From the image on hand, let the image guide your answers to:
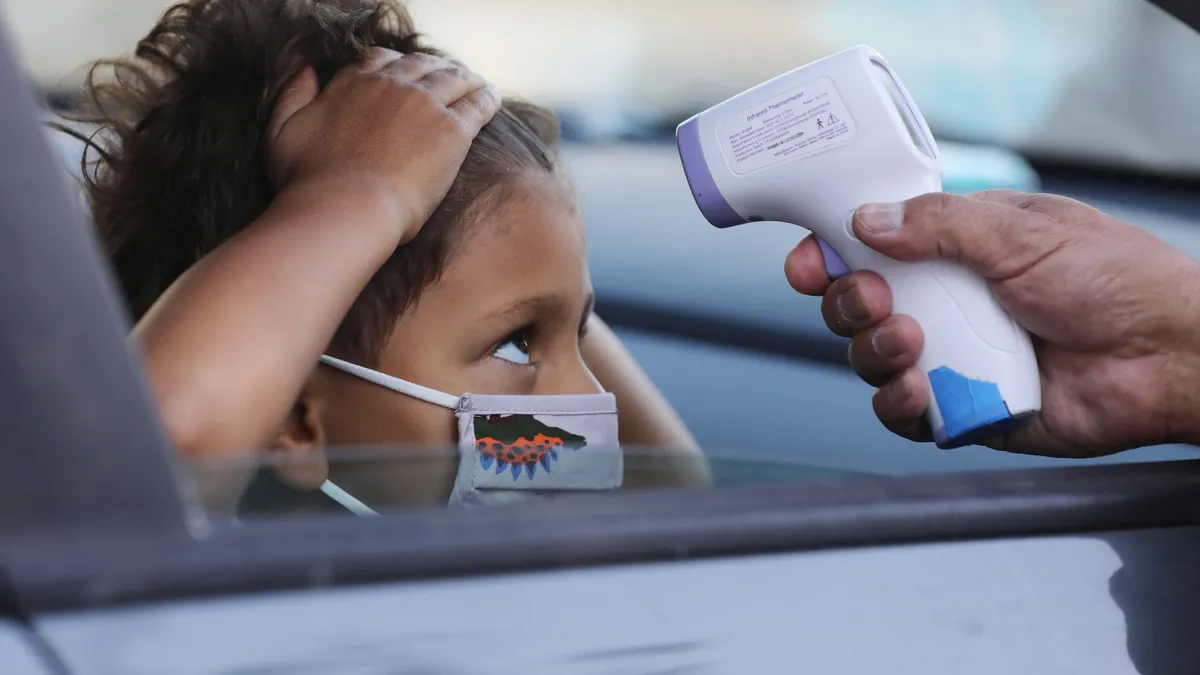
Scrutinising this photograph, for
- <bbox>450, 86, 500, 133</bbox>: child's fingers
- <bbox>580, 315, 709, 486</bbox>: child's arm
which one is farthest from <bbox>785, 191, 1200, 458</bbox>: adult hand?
<bbox>450, 86, 500, 133</bbox>: child's fingers

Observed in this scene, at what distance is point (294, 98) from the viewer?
155 cm

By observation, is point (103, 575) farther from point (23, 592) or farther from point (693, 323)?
point (693, 323)

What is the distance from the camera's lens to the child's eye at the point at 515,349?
1.61m

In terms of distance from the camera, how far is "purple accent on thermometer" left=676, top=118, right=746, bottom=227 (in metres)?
1.36

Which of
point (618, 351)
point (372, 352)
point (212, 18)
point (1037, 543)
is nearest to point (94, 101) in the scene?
point (212, 18)

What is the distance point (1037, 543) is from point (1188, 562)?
0.15m

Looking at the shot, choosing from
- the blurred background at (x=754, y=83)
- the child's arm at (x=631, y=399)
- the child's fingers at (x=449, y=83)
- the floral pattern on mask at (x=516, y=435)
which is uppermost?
the child's fingers at (x=449, y=83)

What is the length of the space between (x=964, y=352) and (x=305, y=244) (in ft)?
2.26

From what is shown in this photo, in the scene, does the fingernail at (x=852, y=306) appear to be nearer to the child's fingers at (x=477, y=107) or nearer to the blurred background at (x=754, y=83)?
the child's fingers at (x=477, y=107)

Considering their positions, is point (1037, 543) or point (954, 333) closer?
point (1037, 543)

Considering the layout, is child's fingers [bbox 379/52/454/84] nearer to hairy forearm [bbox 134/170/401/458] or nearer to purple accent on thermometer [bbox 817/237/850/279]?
hairy forearm [bbox 134/170/401/458]

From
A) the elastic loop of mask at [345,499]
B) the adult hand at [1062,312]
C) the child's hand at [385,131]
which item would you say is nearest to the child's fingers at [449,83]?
the child's hand at [385,131]

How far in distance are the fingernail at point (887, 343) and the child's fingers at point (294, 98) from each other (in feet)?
2.46

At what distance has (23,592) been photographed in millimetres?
681
